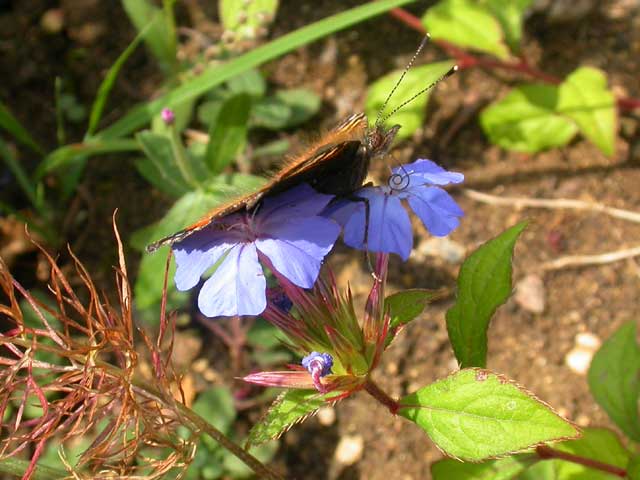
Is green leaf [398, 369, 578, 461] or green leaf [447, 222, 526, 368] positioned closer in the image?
green leaf [398, 369, 578, 461]

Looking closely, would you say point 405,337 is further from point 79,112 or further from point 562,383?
point 79,112

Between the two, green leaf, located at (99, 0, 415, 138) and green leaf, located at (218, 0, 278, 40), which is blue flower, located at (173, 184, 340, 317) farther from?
green leaf, located at (218, 0, 278, 40)

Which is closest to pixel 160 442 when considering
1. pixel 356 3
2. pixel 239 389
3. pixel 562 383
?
pixel 239 389

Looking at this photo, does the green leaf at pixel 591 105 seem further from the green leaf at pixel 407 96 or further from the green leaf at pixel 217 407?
the green leaf at pixel 217 407

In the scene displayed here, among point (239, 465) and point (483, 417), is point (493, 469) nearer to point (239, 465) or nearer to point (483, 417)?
point (483, 417)

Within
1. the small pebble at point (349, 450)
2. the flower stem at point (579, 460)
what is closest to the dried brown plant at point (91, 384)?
the flower stem at point (579, 460)

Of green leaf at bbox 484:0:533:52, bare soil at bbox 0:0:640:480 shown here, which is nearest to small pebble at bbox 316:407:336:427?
bare soil at bbox 0:0:640:480

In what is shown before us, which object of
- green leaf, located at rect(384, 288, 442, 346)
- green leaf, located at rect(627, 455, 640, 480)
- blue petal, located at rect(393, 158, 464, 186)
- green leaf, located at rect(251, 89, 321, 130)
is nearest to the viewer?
blue petal, located at rect(393, 158, 464, 186)
